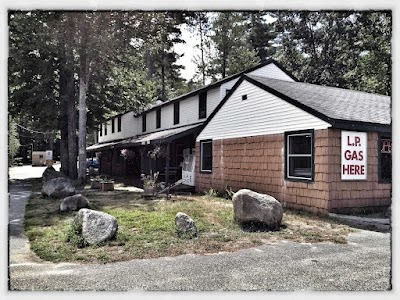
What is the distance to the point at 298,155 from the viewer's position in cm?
916

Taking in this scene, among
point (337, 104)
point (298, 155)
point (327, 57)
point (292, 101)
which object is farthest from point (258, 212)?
point (327, 57)

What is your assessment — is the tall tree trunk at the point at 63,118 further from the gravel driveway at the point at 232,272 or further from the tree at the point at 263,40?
the gravel driveway at the point at 232,272

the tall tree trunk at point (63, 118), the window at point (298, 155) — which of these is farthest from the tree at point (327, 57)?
the tall tree trunk at point (63, 118)

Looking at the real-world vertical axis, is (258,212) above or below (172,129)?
below

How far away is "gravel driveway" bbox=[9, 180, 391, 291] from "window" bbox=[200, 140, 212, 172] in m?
8.45

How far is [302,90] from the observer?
10594mm

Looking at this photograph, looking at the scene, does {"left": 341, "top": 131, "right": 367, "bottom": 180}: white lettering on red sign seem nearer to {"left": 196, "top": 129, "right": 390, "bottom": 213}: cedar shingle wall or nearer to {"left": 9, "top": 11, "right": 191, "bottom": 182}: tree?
{"left": 196, "top": 129, "right": 390, "bottom": 213}: cedar shingle wall

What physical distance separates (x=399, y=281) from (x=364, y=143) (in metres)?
5.75

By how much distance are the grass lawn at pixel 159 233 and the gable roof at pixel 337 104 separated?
8.32 ft

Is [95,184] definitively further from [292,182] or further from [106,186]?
[292,182]

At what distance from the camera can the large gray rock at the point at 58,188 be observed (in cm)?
1121

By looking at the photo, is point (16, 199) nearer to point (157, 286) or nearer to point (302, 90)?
point (157, 286)

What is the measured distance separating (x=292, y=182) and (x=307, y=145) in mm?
1125

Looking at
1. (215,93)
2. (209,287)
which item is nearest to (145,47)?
(215,93)
